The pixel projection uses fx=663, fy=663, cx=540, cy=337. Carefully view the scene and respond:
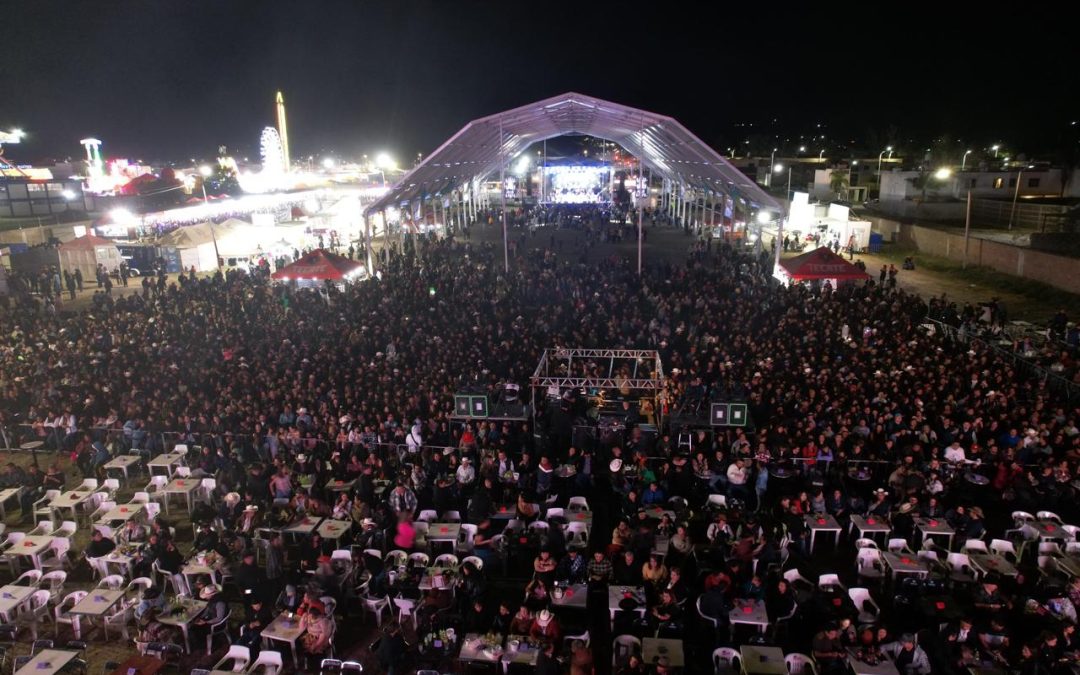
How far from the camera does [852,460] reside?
9.10 m

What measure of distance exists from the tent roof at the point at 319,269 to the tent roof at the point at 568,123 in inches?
106

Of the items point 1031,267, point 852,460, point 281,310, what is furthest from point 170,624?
Result: point 1031,267

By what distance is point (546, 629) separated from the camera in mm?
6367

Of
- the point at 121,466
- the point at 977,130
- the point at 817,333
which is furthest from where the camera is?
the point at 977,130

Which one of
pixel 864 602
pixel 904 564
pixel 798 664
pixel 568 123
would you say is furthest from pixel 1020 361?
pixel 568 123

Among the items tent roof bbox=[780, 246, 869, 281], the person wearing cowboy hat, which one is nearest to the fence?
tent roof bbox=[780, 246, 869, 281]

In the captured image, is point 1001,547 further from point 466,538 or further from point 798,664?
point 466,538

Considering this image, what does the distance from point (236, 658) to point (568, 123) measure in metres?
30.3

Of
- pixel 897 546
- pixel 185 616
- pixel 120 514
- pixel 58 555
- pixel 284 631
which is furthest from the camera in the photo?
pixel 120 514

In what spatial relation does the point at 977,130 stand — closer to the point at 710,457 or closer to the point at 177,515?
the point at 710,457

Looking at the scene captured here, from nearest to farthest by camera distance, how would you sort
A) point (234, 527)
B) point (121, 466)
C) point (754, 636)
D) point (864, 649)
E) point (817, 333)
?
point (864, 649) → point (754, 636) → point (234, 527) → point (121, 466) → point (817, 333)

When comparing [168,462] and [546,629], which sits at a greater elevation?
[168,462]

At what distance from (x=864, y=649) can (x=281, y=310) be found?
15218 mm

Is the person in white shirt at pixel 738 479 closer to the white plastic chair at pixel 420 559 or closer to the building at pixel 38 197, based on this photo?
the white plastic chair at pixel 420 559
